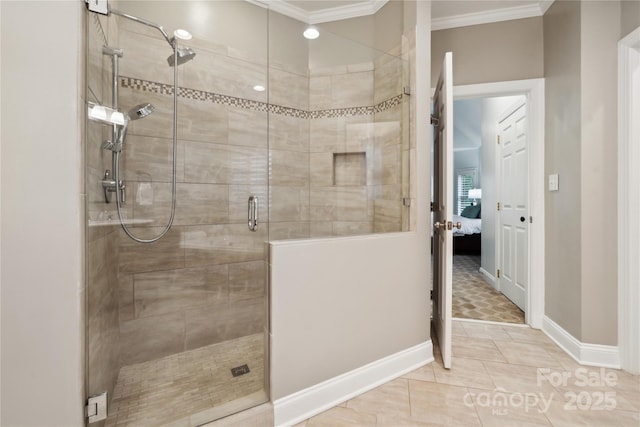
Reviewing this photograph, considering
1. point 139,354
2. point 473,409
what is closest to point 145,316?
point 139,354

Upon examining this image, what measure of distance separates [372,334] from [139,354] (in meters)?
1.38

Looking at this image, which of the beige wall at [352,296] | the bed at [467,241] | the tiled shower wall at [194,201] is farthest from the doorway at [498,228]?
the tiled shower wall at [194,201]

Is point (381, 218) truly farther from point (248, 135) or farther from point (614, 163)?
point (614, 163)

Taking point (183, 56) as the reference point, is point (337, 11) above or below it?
above

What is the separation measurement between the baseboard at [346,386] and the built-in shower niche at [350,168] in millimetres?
1095

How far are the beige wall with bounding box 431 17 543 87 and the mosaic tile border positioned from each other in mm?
1124

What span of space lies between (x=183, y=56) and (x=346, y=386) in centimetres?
207

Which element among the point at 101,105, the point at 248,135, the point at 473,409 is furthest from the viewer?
the point at 248,135

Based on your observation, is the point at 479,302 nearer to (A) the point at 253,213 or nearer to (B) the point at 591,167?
(B) the point at 591,167

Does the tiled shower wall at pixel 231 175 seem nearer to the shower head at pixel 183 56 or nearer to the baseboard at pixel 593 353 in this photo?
the shower head at pixel 183 56

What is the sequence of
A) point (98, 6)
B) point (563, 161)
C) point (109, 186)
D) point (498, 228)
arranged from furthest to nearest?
point (498, 228), point (563, 161), point (109, 186), point (98, 6)

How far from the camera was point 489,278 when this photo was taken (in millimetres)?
4004

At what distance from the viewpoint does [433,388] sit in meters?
1.70

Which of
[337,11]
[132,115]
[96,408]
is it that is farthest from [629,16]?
[96,408]
